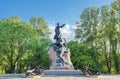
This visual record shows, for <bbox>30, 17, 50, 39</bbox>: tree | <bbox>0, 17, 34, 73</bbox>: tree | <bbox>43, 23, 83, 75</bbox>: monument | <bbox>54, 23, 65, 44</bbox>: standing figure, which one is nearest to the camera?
<bbox>43, 23, 83, 75</bbox>: monument

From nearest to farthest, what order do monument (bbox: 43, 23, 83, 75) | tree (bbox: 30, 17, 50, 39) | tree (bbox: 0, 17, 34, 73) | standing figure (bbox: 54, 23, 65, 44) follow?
monument (bbox: 43, 23, 83, 75) → standing figure (bbox: 54, 23, 65, 44) → tree (bbox: 0, 17, 34, 73) → tree (bbox: 30, 17, 50, 39)

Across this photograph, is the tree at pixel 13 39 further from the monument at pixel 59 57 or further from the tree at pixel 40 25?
the monument at pixel 59 57

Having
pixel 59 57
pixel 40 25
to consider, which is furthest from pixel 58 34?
pixel 40 25

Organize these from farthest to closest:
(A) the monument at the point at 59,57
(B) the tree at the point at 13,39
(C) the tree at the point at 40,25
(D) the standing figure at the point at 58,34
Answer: (C) the tree at the point at 40,25
(B) the tree at the point at 13,39
(D) the standing figure at the point at 58,34
(A) the monument at the point at 59,57

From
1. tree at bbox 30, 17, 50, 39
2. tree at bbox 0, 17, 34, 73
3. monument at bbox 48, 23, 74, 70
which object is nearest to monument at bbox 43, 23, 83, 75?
monument at bbox 48, 23, 74, 70

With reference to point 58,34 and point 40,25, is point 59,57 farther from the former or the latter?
point 40,25

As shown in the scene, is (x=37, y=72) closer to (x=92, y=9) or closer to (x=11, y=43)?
(x=11, y=43)

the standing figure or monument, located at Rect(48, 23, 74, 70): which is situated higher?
the standing figure

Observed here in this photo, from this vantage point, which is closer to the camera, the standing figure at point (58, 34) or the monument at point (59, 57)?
the monument at point (59, 57)

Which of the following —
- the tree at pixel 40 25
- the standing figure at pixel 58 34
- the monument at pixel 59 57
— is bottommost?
the monument at pixel 59 57

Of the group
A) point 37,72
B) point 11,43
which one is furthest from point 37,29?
point 37,72

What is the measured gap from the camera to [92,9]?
41844 mm

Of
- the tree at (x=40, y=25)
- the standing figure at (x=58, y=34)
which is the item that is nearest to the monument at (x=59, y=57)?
the standing figure at (x=58, y=34)

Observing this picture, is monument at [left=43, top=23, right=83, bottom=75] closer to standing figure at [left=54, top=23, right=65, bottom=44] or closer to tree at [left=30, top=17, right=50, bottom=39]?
standing figure at [left=54, top=23, right=65, bottom=44]
